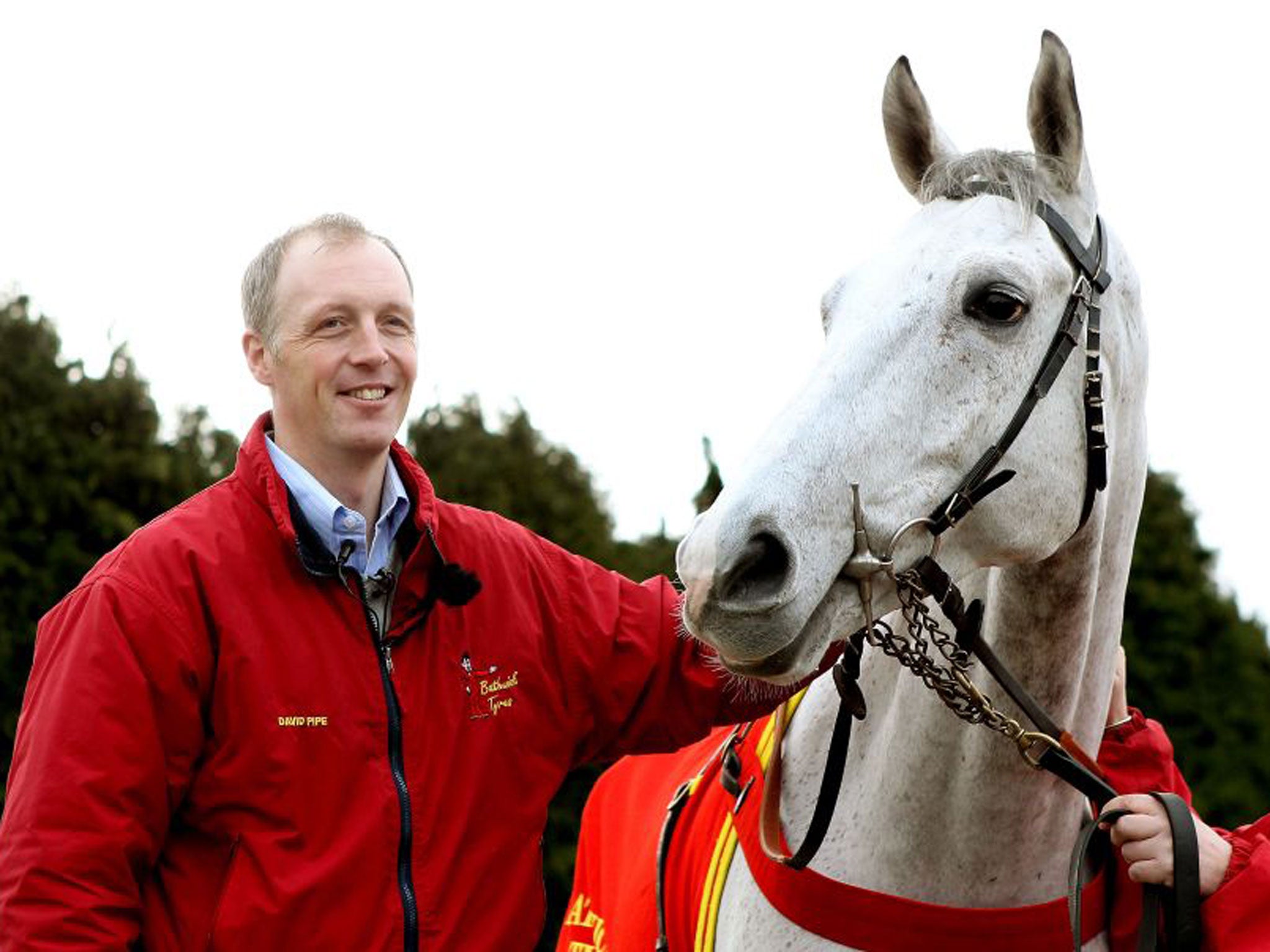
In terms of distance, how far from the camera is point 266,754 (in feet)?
8.70

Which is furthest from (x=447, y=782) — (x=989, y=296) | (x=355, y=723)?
(x=989, y=296)

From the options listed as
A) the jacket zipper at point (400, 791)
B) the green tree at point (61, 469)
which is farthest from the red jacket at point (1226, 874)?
the green tree at point (61, 469)

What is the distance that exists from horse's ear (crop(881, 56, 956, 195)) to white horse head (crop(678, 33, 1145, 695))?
0.10 meters

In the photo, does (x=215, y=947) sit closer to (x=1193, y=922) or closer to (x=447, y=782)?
(x=447, y=782)

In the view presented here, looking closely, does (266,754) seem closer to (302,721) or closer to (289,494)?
(302,721)

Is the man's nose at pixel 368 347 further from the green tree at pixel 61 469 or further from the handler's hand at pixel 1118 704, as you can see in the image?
the green tree at pixel 61 469

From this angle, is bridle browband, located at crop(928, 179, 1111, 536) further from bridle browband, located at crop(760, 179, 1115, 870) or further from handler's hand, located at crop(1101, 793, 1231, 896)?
handler's hand, located at crop(1101, 793, 1231, 896)

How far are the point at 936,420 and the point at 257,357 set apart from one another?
1278 millimetres

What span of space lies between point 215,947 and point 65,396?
4042mm

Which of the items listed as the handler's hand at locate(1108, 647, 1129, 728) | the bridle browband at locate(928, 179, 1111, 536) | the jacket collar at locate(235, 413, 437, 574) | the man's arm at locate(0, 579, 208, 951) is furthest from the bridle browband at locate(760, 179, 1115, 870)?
the man's arm at locate(0, 579, 208, 951)

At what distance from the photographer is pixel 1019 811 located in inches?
108

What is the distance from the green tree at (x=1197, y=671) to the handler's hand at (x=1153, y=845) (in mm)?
3675

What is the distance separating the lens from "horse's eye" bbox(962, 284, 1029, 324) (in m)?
2.62

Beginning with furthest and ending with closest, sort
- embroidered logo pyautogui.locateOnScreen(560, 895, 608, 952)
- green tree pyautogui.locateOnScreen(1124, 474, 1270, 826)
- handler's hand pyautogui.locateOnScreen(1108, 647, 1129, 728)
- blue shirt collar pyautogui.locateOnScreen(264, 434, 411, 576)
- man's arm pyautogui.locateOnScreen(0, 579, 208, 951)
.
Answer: green tree pyautogui.locateOnScreen(1124, 474, 1270, 826), embroidered logo pyautogui.locateOnScreen(560, 895, 608, 952), handler's hand pyautogui.locateOnScreen(1108, 647, 1129, 728), blue shirt collar pyautogui.locateOnScreen(264, 434, 411, 576), man's arm pyautogui.locateOnScreen(0, 579, 208, 951)
